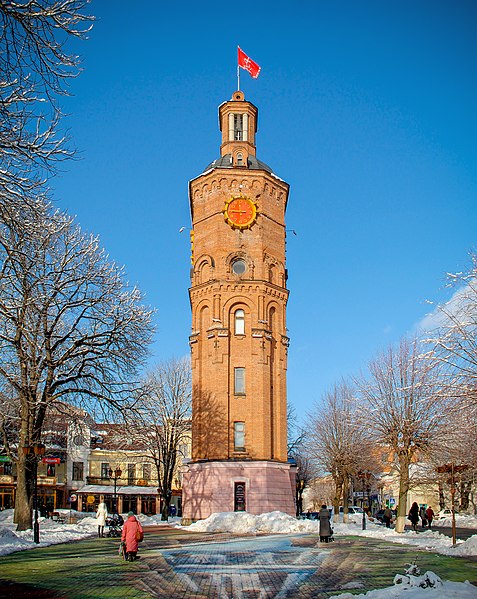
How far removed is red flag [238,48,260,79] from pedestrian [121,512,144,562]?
37.5 meters

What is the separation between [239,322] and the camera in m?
45.5

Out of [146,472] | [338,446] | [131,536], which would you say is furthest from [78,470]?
[131,536]

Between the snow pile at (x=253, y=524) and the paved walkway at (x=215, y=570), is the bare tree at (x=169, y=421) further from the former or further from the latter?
the paved walkway at (x=215, y=570)

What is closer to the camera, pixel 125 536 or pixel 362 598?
pixel 362 598

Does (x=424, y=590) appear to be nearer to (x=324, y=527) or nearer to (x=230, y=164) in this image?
(x=324, y=527)

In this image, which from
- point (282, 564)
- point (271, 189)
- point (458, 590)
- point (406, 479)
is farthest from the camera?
point (271, 189)

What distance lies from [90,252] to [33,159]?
18.0 meters

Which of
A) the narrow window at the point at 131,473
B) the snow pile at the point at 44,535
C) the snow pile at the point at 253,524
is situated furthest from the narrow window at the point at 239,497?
the narrow window at the point at 131,473

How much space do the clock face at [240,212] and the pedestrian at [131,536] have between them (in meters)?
29.8

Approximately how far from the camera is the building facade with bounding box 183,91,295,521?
1672 inches

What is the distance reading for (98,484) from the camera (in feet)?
233

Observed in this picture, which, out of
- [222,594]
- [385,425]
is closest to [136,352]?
[385,425]

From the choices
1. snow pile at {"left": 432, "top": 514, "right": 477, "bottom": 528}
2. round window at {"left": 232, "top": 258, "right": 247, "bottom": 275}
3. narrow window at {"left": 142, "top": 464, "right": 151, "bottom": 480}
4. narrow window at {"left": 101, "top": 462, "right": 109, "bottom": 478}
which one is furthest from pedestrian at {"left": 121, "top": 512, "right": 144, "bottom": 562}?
narrow window at {"left": 142, "top": 464, "right": 151, "bottom": 480}

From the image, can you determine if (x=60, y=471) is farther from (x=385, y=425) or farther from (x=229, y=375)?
(x=385, y=425)
